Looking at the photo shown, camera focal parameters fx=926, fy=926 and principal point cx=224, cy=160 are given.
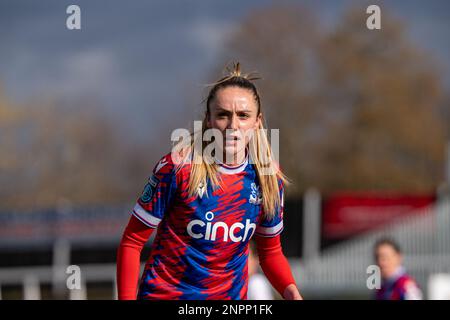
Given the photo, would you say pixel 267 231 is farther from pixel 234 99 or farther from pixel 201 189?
pixel 234 99

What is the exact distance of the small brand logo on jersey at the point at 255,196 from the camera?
5.02 metres

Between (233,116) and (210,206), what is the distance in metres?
0.49

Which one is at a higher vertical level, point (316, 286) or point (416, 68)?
point (416, 68)

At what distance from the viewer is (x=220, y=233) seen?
4898mm

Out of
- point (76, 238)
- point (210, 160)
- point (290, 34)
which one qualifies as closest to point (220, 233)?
point (210, 160)

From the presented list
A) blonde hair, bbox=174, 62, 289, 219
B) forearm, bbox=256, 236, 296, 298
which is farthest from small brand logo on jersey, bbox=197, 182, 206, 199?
forearm, bbox=256, 236, 296, 298

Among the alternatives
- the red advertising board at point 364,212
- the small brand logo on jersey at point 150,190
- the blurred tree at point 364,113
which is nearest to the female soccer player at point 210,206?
the small brand logo on jersey at point 150,190

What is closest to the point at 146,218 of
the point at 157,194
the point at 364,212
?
the point at 157,194

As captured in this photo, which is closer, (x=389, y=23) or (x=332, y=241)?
(x=332, y=241)

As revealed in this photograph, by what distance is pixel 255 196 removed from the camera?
503 cm

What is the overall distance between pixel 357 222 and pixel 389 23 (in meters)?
21.5

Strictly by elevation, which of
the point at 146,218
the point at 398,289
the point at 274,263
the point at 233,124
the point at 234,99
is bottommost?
the point at 398,289
